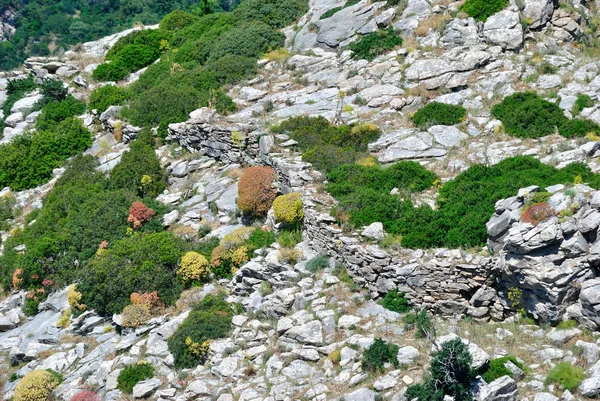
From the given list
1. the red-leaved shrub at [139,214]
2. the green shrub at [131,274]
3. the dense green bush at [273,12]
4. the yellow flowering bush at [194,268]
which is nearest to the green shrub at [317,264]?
the yellow flowering bush at [194,268]

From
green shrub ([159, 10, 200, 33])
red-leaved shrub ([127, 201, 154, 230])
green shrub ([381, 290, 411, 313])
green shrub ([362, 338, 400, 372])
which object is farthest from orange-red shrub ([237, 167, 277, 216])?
green shrub ([159, 10, 200, 33])

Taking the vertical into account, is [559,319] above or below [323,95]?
below

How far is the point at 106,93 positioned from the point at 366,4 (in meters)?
14.5

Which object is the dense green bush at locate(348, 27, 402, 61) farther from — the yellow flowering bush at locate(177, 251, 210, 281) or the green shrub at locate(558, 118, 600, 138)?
the yellow flowering bush at locate(177, 251, 210, 281)

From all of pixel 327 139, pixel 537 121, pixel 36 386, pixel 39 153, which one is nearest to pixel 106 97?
pixel 39 153

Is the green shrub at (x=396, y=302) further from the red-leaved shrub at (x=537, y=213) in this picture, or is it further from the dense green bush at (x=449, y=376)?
the red-leaved shrub at (x=537, y=213)

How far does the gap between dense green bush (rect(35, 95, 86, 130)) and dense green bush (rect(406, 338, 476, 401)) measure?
1113 inches

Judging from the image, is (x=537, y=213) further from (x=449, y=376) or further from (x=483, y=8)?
(x=483, y=8)

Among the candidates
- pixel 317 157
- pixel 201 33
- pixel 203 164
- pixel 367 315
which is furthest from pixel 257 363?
pixel 201 33

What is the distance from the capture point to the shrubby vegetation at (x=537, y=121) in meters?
24.7

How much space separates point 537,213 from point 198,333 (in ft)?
32.8

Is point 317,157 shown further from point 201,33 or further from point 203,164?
point 201,33

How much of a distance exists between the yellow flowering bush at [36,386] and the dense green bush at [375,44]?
19833mm

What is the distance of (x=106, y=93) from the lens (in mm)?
38531
